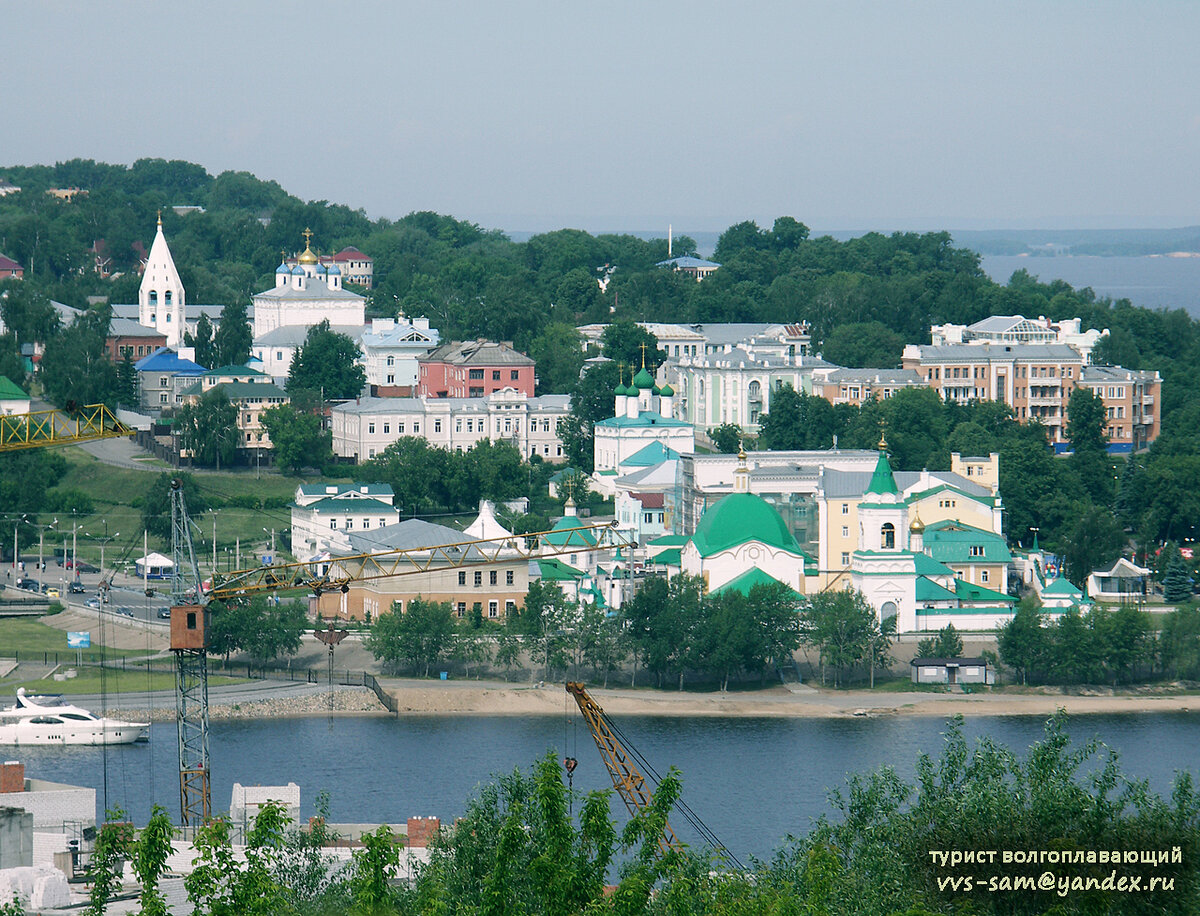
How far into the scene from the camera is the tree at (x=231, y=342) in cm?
8688

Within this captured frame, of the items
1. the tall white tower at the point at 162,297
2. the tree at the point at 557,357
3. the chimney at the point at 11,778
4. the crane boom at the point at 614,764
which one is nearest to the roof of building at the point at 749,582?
the crane boom at the point at 614,764

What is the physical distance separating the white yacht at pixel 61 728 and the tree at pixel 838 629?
45.4 feet

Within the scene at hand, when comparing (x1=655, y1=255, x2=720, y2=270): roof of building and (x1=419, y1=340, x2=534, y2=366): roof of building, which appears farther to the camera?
(x1=655, y1=255, x2=720, y2=270): roof of building

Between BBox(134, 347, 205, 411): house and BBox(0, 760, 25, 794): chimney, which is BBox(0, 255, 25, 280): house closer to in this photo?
BBox(134, 347, 205, 411): house

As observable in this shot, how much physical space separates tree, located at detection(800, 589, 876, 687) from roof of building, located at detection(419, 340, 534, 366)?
28866 mm

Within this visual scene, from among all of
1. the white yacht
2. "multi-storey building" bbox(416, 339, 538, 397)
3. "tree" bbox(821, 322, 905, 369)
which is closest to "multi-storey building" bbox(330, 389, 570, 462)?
"multi-storey building" bbox(416, 339, 538, 397)

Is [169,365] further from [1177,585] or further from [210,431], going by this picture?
[1177,585]

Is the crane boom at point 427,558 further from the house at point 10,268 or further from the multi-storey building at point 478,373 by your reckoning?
the house at point 10,268

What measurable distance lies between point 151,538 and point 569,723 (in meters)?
17.6

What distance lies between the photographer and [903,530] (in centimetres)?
5691

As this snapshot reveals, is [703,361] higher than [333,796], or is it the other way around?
[703,361]

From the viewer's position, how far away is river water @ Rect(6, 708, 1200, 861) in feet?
136

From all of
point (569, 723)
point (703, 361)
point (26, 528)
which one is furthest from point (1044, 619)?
point (703, 361)

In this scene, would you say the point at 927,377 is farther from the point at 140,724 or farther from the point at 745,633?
the point at 140,724
